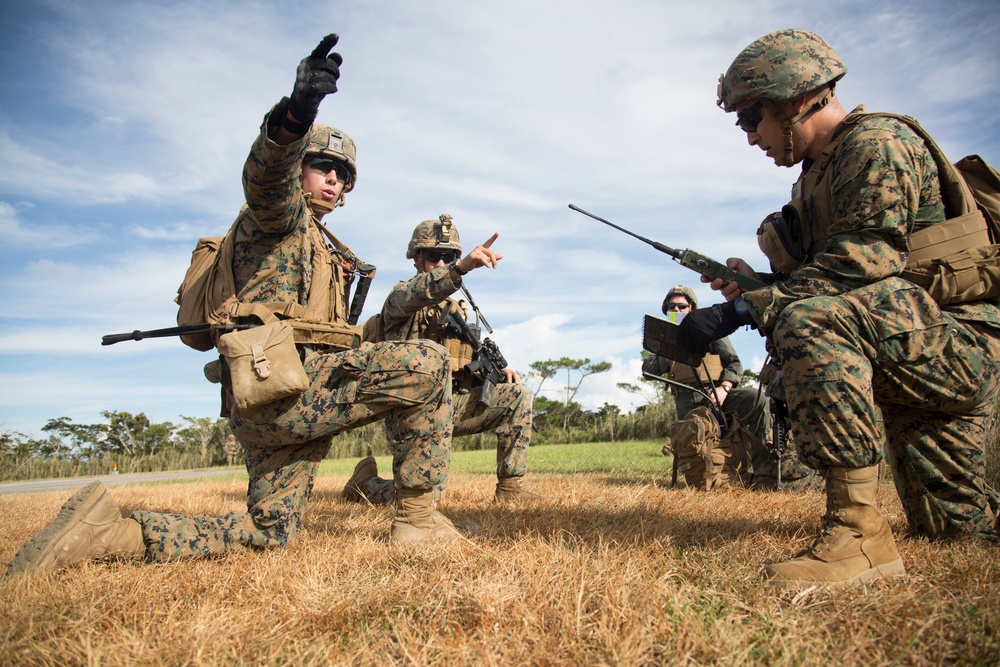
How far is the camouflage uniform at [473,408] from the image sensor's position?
513 centimetres

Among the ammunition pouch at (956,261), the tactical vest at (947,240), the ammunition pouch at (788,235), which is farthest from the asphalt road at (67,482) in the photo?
the ammunition pouch at (956,261)

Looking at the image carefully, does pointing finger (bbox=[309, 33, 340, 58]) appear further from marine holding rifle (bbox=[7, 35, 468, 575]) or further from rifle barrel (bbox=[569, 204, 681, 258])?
rifle barrel (bbox=[569, 204, 681, 258])

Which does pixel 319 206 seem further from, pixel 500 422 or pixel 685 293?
pixel 685 293

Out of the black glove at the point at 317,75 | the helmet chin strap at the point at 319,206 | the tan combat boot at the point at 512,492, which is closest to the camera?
the black glove at the point at 317,75

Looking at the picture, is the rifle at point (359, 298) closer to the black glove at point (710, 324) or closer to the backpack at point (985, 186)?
the black glove at point (710, 324)

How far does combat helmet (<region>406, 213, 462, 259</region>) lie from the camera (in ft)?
18.5

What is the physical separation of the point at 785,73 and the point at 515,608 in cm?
254

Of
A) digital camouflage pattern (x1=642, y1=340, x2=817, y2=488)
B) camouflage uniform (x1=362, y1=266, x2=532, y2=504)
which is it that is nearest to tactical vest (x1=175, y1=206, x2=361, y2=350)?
camouflage uniform (x1=362, y1=266, x2=532, y2=504)

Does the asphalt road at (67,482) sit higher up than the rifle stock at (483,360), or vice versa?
the rifle stock at (483,360)

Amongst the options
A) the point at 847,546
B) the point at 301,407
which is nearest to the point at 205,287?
the point at 301,407

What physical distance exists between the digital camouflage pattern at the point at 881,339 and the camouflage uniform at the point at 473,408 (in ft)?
8.97

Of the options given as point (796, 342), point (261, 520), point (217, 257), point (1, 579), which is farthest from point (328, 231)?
point (796, 342)

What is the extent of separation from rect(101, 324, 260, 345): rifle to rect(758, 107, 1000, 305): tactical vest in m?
2.78

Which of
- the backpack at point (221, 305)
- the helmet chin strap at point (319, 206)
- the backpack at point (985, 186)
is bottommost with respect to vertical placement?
the backpack at point (221, 305)
